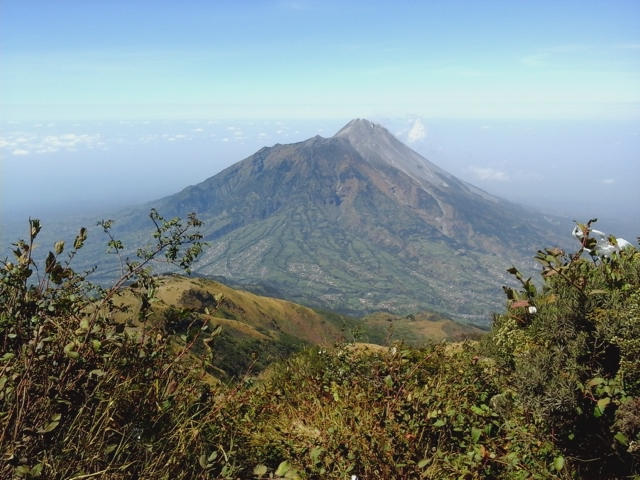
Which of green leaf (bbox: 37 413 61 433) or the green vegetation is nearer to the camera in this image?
green leaf (bbox: 37 413 61 433)

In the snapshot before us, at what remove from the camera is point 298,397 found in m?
5.29

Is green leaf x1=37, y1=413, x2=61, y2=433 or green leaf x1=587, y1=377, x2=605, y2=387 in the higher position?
green leaf x1=37, y1=413, x2=61, y2=433

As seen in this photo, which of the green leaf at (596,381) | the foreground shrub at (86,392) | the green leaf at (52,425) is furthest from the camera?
the green leaf at (596,381)

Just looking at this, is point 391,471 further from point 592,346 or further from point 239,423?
point 592,346

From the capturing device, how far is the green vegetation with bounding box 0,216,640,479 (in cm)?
282

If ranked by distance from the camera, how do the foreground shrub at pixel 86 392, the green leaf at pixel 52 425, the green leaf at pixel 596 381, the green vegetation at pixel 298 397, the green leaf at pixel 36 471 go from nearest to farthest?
the green leaf at pixel 36 471
the green leaf at pixel 52 425
the foreground shrub at pixel 86 392
the green vegetation at pixel 298 397
the green leaf at pixel 596 381

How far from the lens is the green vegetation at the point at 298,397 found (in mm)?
2820

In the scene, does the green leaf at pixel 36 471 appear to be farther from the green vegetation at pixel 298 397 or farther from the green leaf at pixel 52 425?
the green leaf at pixel 52 425

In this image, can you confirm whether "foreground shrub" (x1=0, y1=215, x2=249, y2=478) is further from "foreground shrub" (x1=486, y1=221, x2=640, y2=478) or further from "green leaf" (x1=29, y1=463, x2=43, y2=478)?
"foreground shrub" (x1=486, y1=221, x2=640, y2=478)

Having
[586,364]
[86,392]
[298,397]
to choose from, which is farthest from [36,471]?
[586,364]

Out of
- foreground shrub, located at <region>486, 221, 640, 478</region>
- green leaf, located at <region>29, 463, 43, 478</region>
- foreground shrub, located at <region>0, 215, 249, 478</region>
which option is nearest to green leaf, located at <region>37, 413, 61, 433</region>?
foreground shrub, located at <region>0, 215, 249, 478</region>

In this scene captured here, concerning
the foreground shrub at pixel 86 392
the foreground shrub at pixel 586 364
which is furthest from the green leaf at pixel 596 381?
the foreground shrub at pixel 86 392

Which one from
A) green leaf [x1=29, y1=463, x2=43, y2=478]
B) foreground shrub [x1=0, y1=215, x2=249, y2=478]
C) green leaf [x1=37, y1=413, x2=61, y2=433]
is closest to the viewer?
green leaf [x1=29, y1=463, x2=43, y2=478]

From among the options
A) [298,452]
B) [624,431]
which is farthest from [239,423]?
[624,431]
